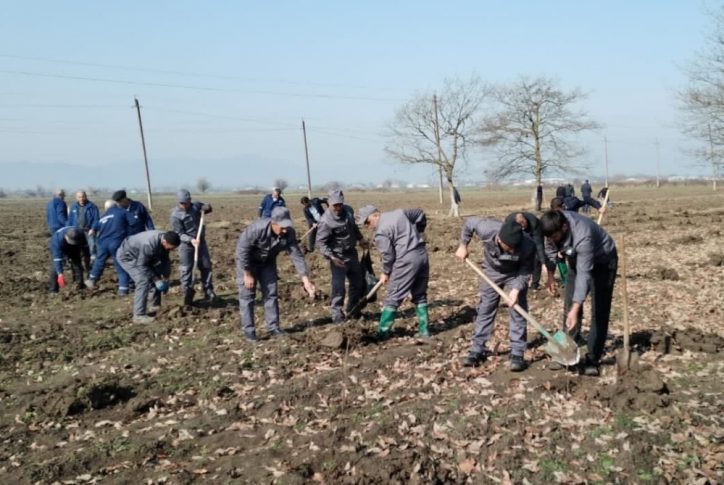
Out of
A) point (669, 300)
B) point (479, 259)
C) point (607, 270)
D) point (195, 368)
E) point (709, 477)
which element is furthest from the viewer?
point (479, 259)

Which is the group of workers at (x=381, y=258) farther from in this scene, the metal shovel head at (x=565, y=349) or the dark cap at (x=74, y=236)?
the metal shovel head at (x=565, y=349)

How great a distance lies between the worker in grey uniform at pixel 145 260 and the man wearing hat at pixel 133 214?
1.79 m

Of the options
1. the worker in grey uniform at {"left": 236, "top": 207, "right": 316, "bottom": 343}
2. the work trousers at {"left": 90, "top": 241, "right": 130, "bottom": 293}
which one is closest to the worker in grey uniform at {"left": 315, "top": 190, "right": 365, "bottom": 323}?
the worker in grey uniform at {"left": 236, "top": 207, "right": 316, "bottom": 343}

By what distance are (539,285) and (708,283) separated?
116 inches

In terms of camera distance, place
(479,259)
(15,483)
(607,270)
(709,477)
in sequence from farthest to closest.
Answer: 1. (479,259)
2. (607,270)
3. (15,483)
4. (709,477)

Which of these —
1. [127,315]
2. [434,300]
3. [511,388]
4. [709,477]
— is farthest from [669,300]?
[127,315]

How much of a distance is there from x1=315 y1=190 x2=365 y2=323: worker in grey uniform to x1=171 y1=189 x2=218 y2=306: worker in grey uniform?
290cm

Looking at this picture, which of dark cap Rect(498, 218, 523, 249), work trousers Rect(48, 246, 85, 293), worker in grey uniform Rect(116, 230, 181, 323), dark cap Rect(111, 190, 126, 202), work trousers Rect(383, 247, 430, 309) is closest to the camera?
dark cap Rect(498, 218, 523, 249)

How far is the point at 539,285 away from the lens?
10.8m

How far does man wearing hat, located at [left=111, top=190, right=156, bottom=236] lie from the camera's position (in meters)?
11.1

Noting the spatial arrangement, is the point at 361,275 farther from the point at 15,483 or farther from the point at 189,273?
the point at 15,483

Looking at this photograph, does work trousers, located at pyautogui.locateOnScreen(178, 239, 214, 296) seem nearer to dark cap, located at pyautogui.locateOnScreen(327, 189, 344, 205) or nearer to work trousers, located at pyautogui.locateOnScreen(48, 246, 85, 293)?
work trousers, located at pyautogui.locateOnScreen(48, 246, 85, 293)

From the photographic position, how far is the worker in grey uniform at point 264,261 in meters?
7.74

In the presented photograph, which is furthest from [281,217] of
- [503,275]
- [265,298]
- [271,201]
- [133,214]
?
[271,201]
